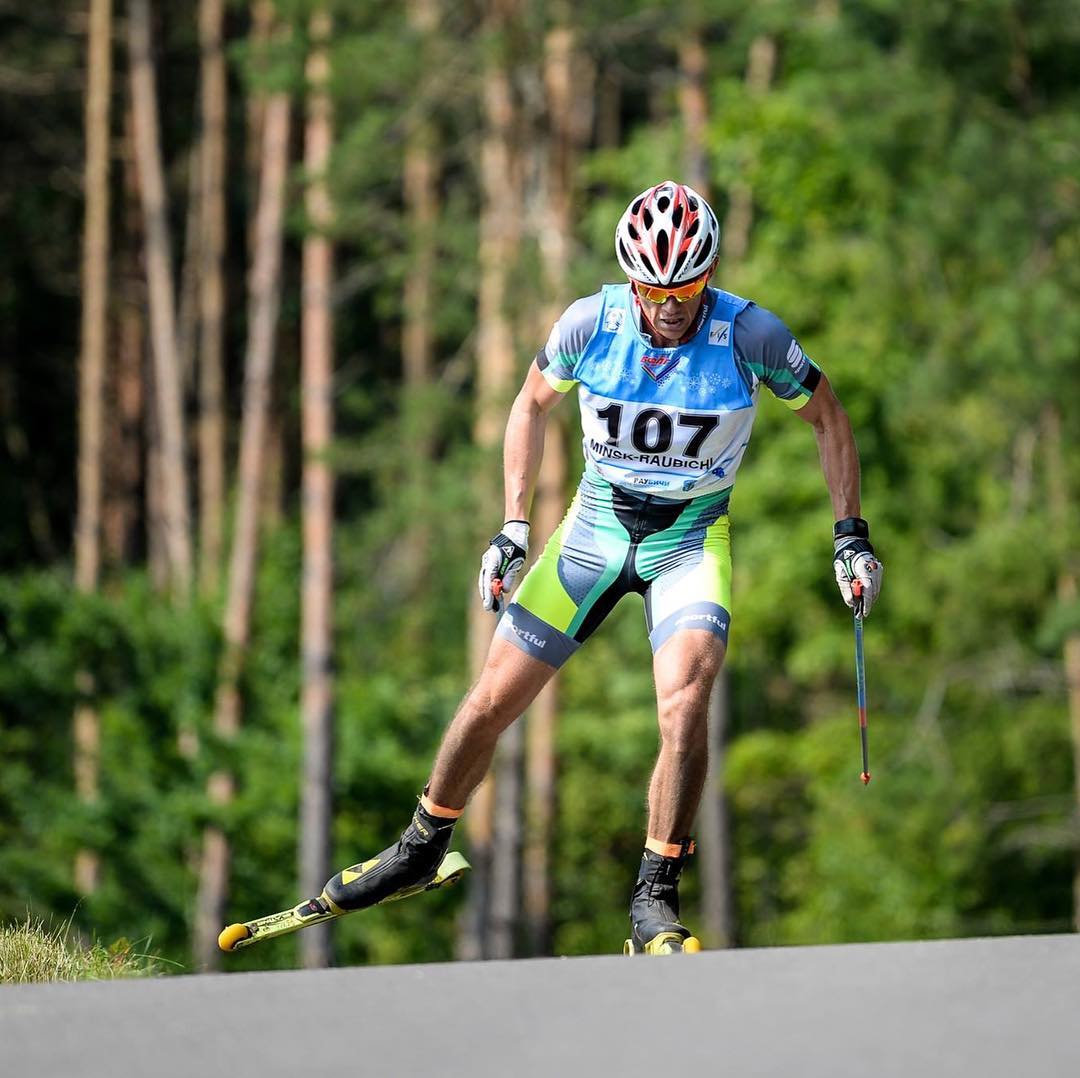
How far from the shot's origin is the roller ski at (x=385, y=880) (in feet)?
23.8


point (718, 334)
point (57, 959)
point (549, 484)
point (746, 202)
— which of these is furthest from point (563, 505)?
point (57, 959)

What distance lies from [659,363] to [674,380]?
0.08 m

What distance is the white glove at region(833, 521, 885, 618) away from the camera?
686 cm

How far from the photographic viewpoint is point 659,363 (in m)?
6.76

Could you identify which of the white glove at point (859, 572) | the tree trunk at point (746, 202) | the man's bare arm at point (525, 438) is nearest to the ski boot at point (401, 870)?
the man's bare arm at point (525, 438)

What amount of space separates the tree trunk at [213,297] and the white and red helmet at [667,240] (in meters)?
25.2

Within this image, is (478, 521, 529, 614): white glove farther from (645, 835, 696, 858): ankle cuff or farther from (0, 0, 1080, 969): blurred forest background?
(0, 0, 1080, 969): blurred forest background

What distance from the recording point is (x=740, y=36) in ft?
73.2

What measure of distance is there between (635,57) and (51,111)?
46.3 feet

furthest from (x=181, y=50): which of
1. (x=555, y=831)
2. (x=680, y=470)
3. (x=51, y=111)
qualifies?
(x=680, y=470)

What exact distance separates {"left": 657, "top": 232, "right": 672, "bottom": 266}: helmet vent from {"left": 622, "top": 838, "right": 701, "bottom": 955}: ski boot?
199cm

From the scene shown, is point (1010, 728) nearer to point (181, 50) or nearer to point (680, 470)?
point (680, 470)

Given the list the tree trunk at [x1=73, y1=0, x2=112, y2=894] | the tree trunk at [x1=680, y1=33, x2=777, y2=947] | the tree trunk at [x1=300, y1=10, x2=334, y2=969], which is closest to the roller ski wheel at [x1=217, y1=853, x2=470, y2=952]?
the tree trunk at [x1=680, y1=33, x2=777, y2=947]

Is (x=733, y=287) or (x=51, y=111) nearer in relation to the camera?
(x=733, y=287)
